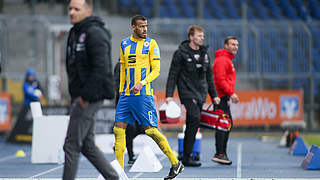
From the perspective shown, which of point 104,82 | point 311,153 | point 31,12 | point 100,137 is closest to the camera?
point 104,82

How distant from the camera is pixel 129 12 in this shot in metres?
27.7

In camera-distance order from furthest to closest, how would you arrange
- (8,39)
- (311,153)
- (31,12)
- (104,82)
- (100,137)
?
(31,12) → (8,39) → (100,137) → (311,153) → (104,82)

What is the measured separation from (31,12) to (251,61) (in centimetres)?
849

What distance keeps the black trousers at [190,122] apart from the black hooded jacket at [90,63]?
4905 mm

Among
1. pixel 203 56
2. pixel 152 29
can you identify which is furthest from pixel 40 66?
pixel 203 56

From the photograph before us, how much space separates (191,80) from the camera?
1208 cm

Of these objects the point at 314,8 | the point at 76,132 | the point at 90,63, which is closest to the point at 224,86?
the point at 90,63

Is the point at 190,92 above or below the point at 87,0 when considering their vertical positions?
below

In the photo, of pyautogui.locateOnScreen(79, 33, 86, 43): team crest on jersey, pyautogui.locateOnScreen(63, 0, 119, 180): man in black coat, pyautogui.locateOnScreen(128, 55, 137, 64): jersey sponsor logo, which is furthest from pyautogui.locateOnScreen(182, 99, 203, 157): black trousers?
pyautogui.locateOnScreen(79, 33, 86, 43): team crest on jersey

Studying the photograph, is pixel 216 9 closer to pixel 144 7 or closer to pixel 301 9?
pixel 144 7

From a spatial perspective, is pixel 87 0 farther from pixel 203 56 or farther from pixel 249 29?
pixel 249 29

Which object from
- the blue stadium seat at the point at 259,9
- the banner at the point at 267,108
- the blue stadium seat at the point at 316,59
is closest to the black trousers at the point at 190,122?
the banner at the point at 267,108

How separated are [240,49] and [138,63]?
1417 cm

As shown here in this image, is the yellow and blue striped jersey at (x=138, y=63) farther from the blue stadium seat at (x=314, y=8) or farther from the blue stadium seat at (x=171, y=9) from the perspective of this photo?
the blue stadium seat at (x=314, y=8)
